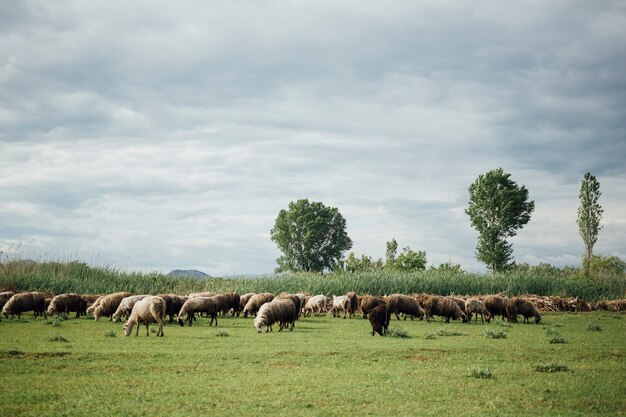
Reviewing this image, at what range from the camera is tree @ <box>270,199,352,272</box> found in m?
102

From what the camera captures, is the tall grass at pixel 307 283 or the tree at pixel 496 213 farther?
the tree at pixel 496 213

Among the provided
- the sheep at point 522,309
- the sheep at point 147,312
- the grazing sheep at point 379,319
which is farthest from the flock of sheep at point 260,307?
the sheep at point 147,312

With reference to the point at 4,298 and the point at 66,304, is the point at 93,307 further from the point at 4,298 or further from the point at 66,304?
the point at 4,298

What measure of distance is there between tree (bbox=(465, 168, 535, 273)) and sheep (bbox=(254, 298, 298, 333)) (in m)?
60.2

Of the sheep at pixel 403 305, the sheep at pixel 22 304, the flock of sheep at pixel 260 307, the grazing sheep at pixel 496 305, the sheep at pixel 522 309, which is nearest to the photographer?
the flock of sheep at pixel 260 307

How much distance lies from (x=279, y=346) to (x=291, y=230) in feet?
273

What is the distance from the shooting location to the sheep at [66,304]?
32812 mm

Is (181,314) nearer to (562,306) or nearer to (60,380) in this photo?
(60,380)

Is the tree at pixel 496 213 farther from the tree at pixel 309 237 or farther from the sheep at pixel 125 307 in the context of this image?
the sheep at pixel 125 307

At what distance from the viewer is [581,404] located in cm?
1139

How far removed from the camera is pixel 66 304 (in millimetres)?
33125

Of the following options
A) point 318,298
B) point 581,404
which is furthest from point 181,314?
point 581,404

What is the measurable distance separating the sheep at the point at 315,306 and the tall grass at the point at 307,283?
6.73 metres

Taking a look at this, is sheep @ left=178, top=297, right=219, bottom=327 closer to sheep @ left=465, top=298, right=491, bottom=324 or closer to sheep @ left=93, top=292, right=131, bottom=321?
sheep @ left=93, top=292, right=131, bottom=321
